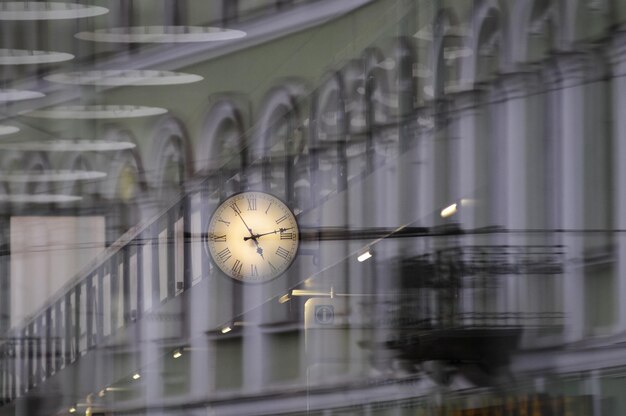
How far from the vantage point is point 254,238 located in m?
3.50

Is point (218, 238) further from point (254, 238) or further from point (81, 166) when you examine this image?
point (81, 166)

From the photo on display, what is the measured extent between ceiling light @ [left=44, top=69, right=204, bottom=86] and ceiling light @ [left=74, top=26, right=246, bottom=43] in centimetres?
10

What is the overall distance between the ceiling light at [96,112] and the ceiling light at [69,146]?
0.27ft

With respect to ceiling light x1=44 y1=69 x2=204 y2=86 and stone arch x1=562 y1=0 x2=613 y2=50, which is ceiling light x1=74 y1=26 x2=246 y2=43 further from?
stone arch x1=562 y1=0 x2=613 y2=50

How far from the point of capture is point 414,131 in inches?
140

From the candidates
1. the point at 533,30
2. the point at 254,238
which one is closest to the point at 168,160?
the point at 254,238

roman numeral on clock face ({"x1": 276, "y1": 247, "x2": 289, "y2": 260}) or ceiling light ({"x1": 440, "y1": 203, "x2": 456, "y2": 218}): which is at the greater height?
ceiling light ({"x1": 440, "y1": 203, "x2": 456, "y2": 218})

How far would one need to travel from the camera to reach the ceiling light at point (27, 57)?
367cm

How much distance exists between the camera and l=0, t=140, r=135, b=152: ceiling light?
362 cm

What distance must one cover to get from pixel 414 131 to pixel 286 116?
1.36 ft

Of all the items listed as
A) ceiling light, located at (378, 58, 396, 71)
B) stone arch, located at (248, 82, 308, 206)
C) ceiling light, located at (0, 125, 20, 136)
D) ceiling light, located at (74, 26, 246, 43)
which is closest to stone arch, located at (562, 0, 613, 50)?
ceiling light, located at (378, 58, 396, 71)

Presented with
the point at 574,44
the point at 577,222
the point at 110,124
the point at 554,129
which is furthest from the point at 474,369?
the point at 110,124

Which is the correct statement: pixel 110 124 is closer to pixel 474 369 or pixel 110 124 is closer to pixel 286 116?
pixel 286 116

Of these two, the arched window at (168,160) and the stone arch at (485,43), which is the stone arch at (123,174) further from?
the stone arch at (485,43)
